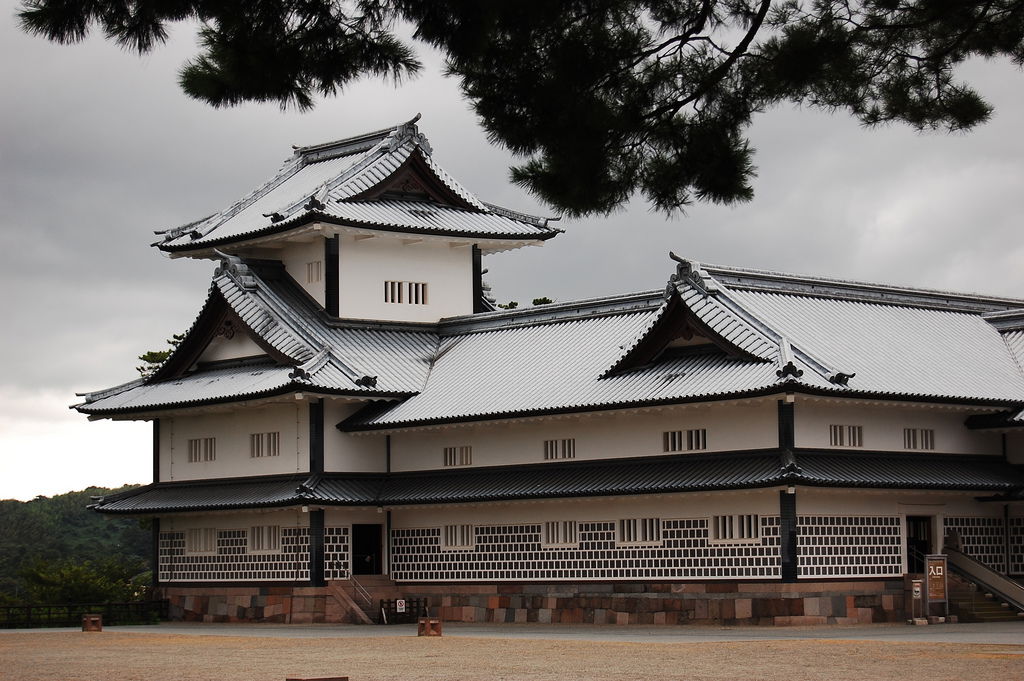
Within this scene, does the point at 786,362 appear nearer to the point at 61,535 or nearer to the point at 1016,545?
the point at 1016,545

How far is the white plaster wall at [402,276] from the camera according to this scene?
2103 inches

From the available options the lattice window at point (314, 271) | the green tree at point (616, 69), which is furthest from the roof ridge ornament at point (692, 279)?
the green tree at point (616, 69)

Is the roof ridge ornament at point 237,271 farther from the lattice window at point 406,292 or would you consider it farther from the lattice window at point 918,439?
the lattice window at point 918,439

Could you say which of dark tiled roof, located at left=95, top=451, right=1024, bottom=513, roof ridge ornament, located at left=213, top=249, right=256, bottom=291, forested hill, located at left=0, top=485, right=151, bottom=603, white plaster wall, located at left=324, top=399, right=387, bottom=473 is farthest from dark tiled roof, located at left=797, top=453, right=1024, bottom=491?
forested hill, located at left=0, top=485, right=151, bottom=603

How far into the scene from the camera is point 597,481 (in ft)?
148

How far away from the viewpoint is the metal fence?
5012cm

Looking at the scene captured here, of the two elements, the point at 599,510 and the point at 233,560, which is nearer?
the point at 599,510

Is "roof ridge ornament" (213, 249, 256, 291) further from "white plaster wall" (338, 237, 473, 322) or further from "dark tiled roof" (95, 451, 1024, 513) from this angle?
"dark tiled roof" (95, 451, 1024, 513)

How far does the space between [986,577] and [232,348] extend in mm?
22958

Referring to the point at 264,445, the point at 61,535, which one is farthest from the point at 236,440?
the point at 61,535

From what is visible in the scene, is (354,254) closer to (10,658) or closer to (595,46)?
(10,658)

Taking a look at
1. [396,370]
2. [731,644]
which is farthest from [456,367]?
[731,644]

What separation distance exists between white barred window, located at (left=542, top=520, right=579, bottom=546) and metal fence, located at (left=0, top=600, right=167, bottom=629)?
13185 millimetres

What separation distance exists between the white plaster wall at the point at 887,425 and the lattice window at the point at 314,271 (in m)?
17.4
